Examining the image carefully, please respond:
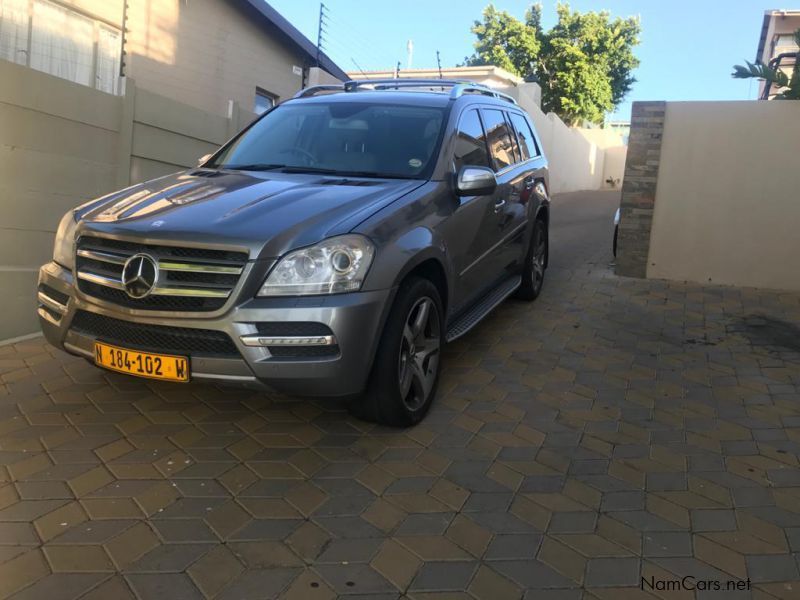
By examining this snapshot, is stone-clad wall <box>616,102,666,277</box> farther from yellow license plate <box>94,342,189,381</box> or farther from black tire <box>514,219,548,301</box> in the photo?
yellow license plate <box>94,342,189,381</box>

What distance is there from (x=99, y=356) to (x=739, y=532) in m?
3.01

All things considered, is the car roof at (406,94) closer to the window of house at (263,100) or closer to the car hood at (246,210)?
the car hood at (246,210)

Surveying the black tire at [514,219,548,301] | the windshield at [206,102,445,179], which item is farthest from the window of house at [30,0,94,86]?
the black tire at [514,219,548,301]

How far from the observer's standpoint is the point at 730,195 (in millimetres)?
7250

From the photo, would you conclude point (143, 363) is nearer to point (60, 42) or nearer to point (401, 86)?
point (401, 86)

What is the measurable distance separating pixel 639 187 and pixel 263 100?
7.11 m

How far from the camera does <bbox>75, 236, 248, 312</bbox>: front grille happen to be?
304 centimetres

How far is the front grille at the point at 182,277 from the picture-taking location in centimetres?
304

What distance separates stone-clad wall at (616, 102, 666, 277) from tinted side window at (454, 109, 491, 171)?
318 cm

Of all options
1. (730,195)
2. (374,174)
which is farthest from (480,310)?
(730,195)

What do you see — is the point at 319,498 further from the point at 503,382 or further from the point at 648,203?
the point at 648,203

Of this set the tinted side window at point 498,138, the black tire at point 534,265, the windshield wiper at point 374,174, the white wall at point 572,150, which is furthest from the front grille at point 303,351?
the white wall at point 572,150

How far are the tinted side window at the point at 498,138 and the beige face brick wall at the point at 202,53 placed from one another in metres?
5.32

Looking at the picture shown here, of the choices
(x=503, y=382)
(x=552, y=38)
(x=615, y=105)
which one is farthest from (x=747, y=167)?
(x=615, y=105)
